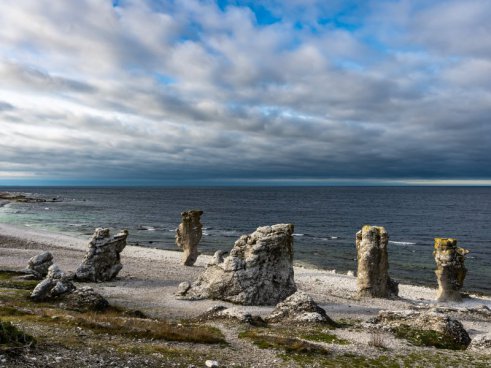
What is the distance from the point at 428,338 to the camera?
21.1m

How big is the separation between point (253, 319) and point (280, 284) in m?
8.77

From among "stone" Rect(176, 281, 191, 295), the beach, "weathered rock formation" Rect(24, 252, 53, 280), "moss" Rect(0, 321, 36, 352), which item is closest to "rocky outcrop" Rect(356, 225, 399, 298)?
the beach

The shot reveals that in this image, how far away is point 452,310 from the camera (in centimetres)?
3053

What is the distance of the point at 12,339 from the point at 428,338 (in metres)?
19.0

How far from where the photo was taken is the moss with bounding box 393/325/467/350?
20.6m

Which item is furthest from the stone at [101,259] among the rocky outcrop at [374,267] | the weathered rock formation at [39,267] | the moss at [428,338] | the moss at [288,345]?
the moss at [428,338]

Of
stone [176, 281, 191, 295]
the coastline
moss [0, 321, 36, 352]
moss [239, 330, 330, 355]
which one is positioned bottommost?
the coastline

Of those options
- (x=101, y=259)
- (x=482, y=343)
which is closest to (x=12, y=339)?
(x=482, y=343)

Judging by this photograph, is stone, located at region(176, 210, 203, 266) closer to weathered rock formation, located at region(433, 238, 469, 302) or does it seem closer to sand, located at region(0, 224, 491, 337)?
sand, located at region(0, 224, 491, 337)

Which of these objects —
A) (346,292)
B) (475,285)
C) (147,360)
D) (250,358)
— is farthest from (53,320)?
(475,285)

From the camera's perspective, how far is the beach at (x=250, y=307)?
69.5ft

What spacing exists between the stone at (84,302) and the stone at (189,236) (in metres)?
24.4

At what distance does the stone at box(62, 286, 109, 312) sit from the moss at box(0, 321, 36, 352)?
34.9 feet

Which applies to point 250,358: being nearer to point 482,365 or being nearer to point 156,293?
point 482,365
